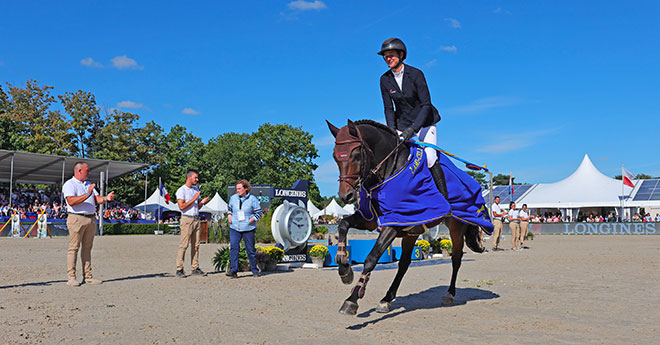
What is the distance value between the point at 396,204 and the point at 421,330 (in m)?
1.33

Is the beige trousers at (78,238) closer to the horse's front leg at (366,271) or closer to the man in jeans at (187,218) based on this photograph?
the man in jeans at (187,218)

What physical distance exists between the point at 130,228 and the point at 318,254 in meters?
30.1

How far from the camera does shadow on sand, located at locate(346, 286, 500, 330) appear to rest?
6285mm

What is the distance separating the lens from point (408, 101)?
21.2 ft

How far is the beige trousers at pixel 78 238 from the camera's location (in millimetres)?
9031

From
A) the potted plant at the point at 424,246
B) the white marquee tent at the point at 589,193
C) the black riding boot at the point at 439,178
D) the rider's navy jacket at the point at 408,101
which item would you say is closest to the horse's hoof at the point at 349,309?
the black riding boot at the point at 439,178

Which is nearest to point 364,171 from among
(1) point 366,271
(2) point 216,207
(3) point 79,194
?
(1) point 366,271

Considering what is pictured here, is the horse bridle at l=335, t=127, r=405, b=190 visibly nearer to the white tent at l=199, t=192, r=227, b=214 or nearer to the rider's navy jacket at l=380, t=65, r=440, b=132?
the rider's navy jacket at l=380, t=65, r=440, b=132

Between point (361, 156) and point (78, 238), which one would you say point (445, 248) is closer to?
point (78, 238)

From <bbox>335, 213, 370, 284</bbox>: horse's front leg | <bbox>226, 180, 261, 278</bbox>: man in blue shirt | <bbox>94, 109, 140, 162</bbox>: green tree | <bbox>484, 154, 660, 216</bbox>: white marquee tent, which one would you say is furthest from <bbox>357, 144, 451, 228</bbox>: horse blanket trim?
<bbox>94, 109, 140, 162</bbox>: green tree

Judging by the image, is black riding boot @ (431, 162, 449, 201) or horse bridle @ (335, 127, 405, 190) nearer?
horse bridle @ (335, 127, 405, 190)

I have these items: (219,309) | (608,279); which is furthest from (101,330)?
(608,279)

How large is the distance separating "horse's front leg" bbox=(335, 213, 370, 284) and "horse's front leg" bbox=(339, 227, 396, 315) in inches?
5.0

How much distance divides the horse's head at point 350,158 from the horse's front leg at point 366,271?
29.6 inches
